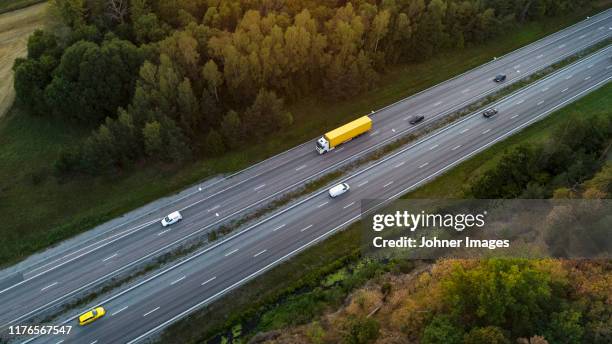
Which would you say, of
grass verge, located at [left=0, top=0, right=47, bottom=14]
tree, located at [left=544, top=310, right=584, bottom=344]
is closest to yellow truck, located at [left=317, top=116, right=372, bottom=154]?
tree, located at [left=544, top=310, right=584, bottom=344]

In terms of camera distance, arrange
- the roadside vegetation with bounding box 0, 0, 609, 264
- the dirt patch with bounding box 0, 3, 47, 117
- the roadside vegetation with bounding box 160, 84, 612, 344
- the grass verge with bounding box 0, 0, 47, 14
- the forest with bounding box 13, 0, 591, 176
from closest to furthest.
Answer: the roadside vegetation with bounding box 160, 84, 612, 344 < the roadside vegetation with bounding box 0, 0, 609, 264 < the forest with bounding box 13, 0, 591, 176 < the dirt patch with bounding box 0, 3, 47, 117 < the grass verge with bounding box 0, 0, 47, 14

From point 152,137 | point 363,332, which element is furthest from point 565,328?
point 152,137

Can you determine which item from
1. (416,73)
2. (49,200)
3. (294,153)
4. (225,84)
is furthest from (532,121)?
(49,200)

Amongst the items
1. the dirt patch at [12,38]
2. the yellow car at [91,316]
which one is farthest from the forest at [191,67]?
the yellow car at [91,316]

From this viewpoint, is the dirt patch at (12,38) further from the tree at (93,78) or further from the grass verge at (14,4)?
the tree at (93,78)

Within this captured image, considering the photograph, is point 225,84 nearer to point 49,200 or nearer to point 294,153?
point 294,153

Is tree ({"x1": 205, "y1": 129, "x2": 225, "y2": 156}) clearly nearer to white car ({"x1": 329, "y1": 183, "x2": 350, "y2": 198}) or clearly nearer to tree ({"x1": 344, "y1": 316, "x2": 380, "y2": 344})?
white car ({"x1": 329, "y1": 183, "x2": 350, "y2": 198})

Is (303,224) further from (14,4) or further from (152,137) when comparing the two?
(14,4)
